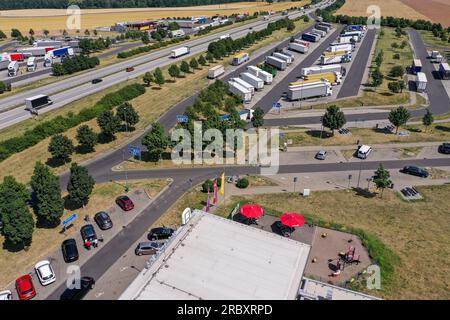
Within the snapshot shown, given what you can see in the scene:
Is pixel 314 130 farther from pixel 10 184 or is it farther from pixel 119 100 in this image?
pixel 10 184

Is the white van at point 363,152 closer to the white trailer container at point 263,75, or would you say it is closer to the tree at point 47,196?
the white trailer container at point 263,75

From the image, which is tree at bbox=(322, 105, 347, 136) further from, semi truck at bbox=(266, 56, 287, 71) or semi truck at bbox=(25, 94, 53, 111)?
semi truck at bbox=(25, 94, 53, 111)

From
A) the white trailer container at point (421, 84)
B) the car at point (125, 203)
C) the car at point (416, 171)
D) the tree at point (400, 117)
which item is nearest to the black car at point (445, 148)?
the tree at point (400, 117)

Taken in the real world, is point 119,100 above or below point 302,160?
above

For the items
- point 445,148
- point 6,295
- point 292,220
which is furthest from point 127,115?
point 445,148
